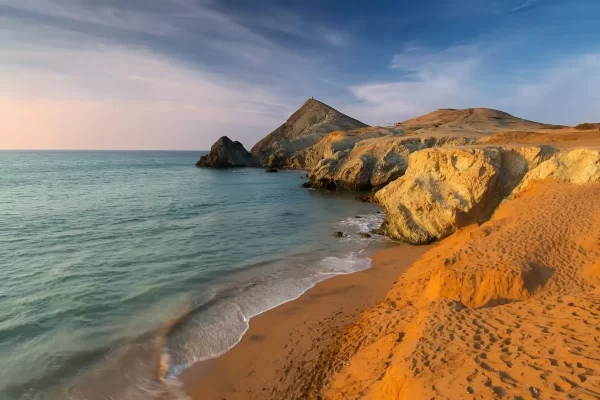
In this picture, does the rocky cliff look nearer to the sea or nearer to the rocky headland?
the rocky headland

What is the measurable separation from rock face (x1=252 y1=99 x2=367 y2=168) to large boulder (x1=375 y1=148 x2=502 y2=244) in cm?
5768

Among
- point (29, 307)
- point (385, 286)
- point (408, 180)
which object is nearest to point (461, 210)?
point (408, 180)

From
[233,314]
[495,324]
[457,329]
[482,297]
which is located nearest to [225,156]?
[233,314]

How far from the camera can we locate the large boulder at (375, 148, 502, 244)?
14.9 metres

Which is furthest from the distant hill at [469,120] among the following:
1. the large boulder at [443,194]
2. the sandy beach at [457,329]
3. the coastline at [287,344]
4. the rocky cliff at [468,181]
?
the coastline at [287,344]

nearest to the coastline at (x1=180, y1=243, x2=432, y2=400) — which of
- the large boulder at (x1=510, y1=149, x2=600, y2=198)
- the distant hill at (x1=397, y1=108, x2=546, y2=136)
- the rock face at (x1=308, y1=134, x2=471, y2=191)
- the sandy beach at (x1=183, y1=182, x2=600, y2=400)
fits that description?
the sandy beach at (x1=183, y1=182, x2=600, y2=400)

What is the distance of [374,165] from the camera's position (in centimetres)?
3631

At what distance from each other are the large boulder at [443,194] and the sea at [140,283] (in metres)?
1.84

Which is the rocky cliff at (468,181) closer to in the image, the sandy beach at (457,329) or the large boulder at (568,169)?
the large boulder at (568,169)

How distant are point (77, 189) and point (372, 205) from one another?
3204 cm

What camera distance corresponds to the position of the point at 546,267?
28.3 feet

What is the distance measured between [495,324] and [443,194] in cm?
1001

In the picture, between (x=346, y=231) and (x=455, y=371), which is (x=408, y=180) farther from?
(x=455, y=371)

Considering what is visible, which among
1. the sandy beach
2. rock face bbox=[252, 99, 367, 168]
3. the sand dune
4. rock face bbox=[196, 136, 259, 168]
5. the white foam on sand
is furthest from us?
rock face bbox=[196, 136, 259, 168]
